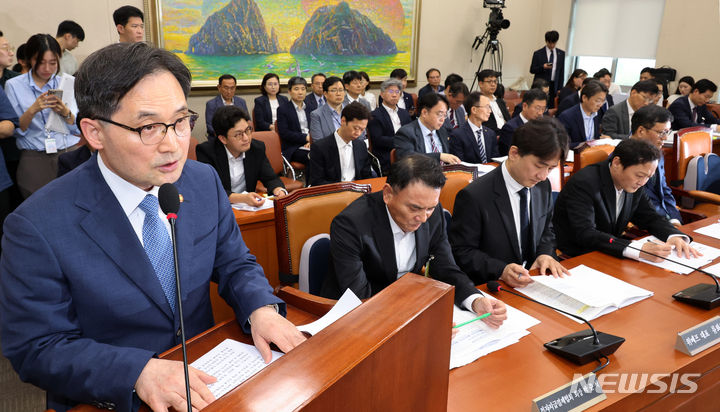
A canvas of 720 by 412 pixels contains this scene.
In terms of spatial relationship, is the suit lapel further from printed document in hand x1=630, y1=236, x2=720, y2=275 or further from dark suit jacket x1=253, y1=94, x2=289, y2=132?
dark suit jacket x1=253, y1=94, x2=289, y2=132

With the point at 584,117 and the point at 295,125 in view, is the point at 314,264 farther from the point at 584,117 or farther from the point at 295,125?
the point at 584,117

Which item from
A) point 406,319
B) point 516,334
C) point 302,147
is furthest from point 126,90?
point 302,147

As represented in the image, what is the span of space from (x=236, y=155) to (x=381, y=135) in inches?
87.8

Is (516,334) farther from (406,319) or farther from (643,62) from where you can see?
(643,62)

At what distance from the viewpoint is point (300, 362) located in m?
0.60

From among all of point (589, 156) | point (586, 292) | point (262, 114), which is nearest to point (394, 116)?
point (262, 114)

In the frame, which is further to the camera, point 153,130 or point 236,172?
point 236,172

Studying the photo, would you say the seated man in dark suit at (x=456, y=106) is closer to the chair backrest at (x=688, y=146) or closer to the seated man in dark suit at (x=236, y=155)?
the chair backrest at (x=688, y=146)

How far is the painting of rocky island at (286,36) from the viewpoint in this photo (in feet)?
20.7

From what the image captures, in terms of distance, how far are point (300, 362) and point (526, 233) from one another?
5.93 ft

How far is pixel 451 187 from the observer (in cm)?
262

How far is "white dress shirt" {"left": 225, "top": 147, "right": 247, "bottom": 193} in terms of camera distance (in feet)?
11.0

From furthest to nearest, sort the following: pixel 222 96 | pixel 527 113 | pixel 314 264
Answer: pixel 222 96 → pixel 527 113 → pixel 314 264

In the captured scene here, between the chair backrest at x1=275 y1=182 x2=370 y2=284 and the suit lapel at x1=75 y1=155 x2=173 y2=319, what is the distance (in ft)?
3.25
